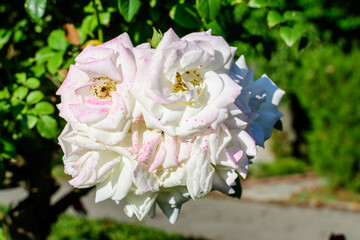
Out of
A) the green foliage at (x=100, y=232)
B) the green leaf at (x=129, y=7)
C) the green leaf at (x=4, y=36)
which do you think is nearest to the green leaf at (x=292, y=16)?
the green leaf at (x=129, y=7)

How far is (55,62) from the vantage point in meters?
1.56

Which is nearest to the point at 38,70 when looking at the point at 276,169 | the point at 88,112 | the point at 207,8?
the point at 207,8

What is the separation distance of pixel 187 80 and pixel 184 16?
52 cm

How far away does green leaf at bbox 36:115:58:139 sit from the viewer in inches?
58.6

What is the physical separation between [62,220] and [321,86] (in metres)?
5.27

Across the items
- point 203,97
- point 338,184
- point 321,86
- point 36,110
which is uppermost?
point 203,97

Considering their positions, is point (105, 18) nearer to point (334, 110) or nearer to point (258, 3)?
point (258, 3)

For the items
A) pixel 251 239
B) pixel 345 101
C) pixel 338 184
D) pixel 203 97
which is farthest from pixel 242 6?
pixel 338 184

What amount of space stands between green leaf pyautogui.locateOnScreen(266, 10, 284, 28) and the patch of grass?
8700 mm

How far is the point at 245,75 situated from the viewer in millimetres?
1027

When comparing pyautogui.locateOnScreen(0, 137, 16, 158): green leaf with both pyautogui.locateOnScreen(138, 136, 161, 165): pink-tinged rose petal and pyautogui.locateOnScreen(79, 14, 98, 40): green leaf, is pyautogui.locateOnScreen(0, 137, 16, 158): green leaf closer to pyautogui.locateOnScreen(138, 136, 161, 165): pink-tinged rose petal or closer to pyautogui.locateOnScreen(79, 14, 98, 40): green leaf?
pyautogui.locateOnScreen(79, 14, 98, 40): green leaf

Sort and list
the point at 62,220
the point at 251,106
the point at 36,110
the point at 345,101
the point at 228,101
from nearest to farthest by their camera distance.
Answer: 1. the point at 228,101
2. the point at 251,106
3. the point at 36,110
4. the point at 62,220
5. the point at 345,101

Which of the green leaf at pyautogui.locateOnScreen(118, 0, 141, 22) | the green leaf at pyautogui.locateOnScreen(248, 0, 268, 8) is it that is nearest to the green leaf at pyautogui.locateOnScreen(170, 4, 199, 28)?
the green leaf at pyautogui.locateOnScreen(118, 0, 141, 22)

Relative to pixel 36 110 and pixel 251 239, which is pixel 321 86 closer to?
pixel 251 239
